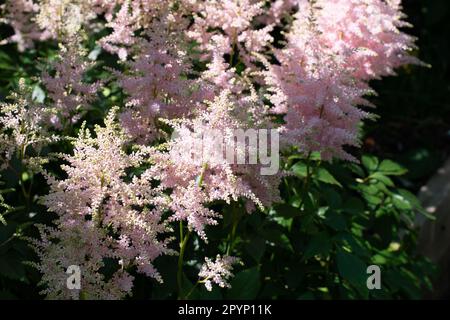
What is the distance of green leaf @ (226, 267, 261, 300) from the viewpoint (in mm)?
2584

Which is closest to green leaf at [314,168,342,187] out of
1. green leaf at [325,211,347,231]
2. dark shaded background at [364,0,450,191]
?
green leaf at [325,211,347,231]

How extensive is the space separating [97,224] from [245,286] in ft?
2.58

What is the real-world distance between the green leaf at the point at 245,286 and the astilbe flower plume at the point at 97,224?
22.2 inches

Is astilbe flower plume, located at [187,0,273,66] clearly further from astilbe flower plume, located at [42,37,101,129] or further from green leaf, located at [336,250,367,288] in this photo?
green leaf, located at [336,250,367,288]

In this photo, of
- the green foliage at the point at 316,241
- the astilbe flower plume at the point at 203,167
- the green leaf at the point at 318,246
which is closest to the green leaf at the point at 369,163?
the green foliage at the point at 316,241

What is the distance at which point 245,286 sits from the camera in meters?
2.60

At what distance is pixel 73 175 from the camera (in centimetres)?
205

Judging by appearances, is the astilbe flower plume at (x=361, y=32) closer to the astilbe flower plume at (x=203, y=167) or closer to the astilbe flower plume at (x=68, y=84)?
the astilbe flower plume at (x=203, y=167)

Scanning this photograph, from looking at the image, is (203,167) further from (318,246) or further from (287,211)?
(318,246)

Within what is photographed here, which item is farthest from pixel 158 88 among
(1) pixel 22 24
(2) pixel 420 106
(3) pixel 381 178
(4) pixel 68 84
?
(2) pixel 420 106

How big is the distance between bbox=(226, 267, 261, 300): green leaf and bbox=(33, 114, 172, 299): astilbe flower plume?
565 mm

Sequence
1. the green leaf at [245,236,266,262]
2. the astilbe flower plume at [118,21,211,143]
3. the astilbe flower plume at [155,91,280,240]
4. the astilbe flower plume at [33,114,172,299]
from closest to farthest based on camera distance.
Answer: the astilbe flower plume at [33,114,172,299]
the astilbe flower plume at [155,91,280,240]
the astilbe flower plume at [118,21,211,143]
the green leaf at [245,236,266,262]

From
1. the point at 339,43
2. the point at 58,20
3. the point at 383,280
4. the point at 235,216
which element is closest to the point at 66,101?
the point at 58,20
